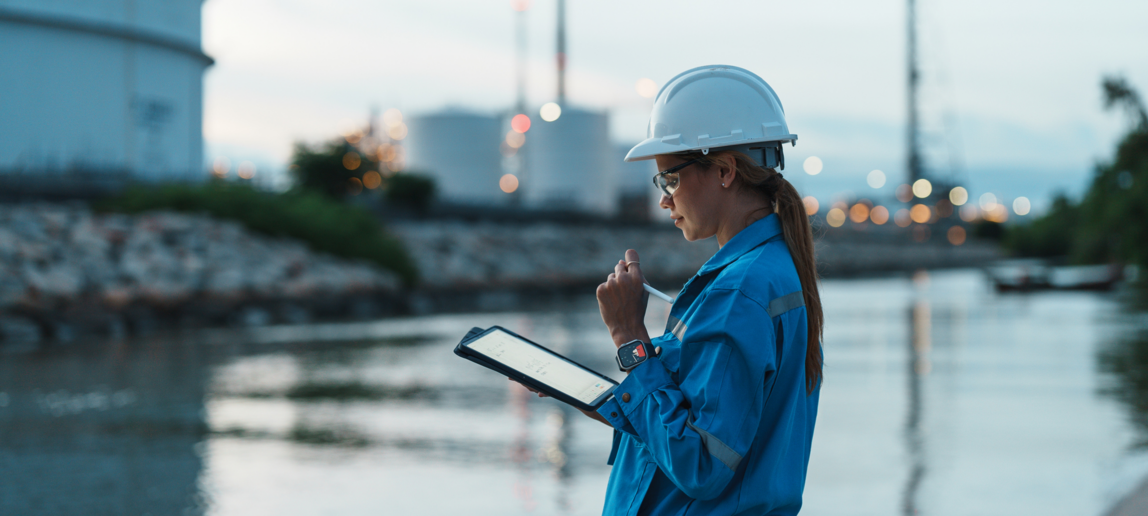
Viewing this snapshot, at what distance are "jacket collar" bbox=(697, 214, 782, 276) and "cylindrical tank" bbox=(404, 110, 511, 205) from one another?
238ft

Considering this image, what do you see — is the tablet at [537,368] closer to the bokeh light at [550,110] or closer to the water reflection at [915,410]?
the water reflection at [915,410]

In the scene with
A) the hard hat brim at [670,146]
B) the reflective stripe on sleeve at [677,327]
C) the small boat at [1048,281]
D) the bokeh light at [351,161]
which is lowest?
the small boat at [1048,281]

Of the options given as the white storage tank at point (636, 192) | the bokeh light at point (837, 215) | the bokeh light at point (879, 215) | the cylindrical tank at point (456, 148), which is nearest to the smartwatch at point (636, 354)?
the cylindrical tank at point (456, 148)

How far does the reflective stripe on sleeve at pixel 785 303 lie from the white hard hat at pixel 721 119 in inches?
13.2

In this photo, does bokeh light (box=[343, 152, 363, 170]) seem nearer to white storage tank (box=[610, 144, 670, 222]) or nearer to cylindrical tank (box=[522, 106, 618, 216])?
cylindrical tank (box=[522, 106, 618, 216])

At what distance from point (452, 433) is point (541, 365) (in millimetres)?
6626

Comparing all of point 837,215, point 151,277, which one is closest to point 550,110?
point 151,277

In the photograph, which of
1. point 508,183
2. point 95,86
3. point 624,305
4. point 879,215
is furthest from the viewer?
point 879,215

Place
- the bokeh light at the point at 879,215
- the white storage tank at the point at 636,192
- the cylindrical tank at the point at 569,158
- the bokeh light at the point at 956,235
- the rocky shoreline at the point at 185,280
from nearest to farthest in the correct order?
the rocky shoreline at the point at 185,280 < the cylindrical tank at the point at 569,158 < the white storage tank at the point at 636,192 < the bokeh light at the point at 956,235 < the bokeh light at the point at 879,215

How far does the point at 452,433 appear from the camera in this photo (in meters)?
8.63

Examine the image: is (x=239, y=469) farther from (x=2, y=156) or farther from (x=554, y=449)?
(x=2, y=156)

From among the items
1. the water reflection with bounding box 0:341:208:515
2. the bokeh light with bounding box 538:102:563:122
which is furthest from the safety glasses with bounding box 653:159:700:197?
the bokeh light with bounding box 538:102:563:122

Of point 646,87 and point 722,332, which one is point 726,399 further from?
point 646,87

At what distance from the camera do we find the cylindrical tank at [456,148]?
74.4m
